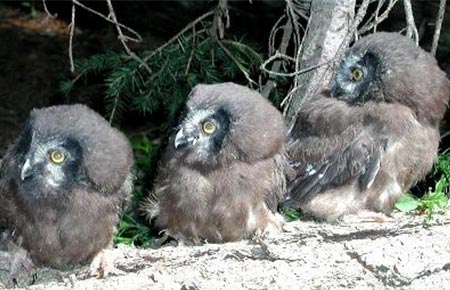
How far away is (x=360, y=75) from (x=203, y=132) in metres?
1.08

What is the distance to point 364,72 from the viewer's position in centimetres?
633

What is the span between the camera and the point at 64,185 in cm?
582

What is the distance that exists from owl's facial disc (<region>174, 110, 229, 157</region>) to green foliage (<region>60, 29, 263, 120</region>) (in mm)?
1764

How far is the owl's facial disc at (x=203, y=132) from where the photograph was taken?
236 inches

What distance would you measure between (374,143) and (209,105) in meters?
1.07

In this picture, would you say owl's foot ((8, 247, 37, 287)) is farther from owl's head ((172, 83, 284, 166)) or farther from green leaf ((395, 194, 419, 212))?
green leaf ((395, 194, 419, 212))

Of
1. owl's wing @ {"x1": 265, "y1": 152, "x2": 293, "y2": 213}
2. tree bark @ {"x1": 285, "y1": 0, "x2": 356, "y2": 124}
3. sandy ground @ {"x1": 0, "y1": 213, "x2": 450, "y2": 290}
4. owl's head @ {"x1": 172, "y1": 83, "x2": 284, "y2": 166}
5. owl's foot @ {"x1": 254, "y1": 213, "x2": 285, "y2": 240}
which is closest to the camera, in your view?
sandy ground @ {"x1": 0, "y1": 213, "x2": 450, "y2": 290}

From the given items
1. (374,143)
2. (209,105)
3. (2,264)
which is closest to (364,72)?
(374,143)

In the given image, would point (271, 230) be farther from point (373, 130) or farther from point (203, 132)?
point (373, 130)

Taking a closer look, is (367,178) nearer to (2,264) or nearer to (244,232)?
(244,232)

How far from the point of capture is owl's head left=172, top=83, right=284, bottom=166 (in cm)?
600

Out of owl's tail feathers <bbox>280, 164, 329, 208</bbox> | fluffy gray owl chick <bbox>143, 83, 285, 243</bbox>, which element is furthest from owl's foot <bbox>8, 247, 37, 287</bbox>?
owl's tail feathers <bbox>280, 164, 329, 208</bbox>

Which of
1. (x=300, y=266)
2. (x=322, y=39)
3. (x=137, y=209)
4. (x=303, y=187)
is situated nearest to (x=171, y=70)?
(x=137, y=209)

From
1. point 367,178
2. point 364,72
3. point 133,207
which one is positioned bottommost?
point 133,207
